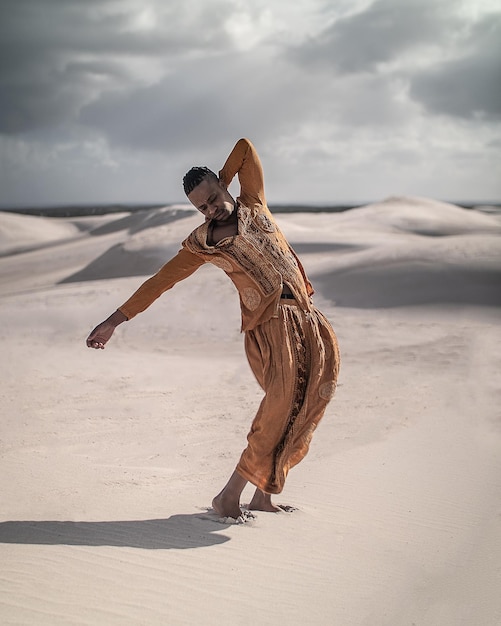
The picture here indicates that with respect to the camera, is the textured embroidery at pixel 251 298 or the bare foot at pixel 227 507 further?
the bare foot at pixel 227 507

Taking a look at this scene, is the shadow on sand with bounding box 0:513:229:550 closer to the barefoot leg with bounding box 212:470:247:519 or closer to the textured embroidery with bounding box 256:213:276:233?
the barefoot leg with bounding box 212:470:247:519

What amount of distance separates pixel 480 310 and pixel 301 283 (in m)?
9.16

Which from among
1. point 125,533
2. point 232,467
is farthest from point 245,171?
point 232,467

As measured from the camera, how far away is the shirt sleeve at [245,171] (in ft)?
13.2

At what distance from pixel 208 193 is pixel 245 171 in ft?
1.35

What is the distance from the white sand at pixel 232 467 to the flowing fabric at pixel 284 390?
1.42 feet

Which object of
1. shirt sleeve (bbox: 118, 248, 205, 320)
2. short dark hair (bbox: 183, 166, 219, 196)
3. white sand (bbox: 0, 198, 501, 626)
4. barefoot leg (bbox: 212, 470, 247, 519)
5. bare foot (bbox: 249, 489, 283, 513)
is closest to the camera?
white sand (bbox: 0, 198, 501, 626)

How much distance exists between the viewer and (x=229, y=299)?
12.9 metres

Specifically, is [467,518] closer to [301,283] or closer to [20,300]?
[301,283]

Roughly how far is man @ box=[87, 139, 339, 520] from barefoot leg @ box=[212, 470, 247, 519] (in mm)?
19

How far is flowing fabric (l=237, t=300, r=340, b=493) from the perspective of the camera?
3.92 meters

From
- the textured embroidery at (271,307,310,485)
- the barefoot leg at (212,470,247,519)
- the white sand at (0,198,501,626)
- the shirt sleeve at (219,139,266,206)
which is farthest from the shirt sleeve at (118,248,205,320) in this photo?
the white sand at (0,198,501,626)

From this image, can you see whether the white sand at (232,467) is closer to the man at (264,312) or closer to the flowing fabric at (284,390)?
the flowing fabric at (284,390)

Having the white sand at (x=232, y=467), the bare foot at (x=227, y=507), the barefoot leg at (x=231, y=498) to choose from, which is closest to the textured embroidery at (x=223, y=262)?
the barefoot leg at (x=231, y=498)
